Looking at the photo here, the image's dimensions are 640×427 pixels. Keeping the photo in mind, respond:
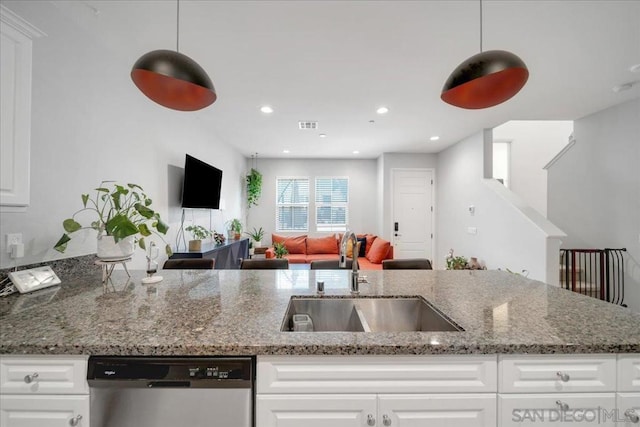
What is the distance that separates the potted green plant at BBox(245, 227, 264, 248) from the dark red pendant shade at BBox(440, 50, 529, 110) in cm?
504

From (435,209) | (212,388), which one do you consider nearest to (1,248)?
(212,388)

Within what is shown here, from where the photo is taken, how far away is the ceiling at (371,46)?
67.7 inches

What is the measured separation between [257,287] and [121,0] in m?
2.05

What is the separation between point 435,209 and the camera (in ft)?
19.1

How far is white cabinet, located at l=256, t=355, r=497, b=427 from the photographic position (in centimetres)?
87

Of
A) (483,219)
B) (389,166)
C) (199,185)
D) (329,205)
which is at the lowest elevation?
(483,219)

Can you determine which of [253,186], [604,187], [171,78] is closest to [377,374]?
[171,78]

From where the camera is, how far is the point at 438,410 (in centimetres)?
89

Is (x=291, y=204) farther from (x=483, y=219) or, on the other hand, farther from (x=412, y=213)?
(x=483, y=219)

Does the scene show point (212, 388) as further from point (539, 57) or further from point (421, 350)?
point (539, 57)

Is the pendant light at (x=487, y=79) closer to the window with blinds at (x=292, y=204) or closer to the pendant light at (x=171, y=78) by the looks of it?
the pendant light at (x=171, y=78)

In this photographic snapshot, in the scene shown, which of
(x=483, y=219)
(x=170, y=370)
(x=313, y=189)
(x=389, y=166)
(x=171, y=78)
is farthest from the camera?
(x=313, y=189)

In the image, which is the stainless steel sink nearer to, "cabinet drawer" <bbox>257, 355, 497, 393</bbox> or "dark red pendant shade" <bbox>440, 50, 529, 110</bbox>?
"cabinet drawer" <bbox>257, 355, 497, 393</bbox>

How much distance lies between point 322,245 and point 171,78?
4.99 metres
